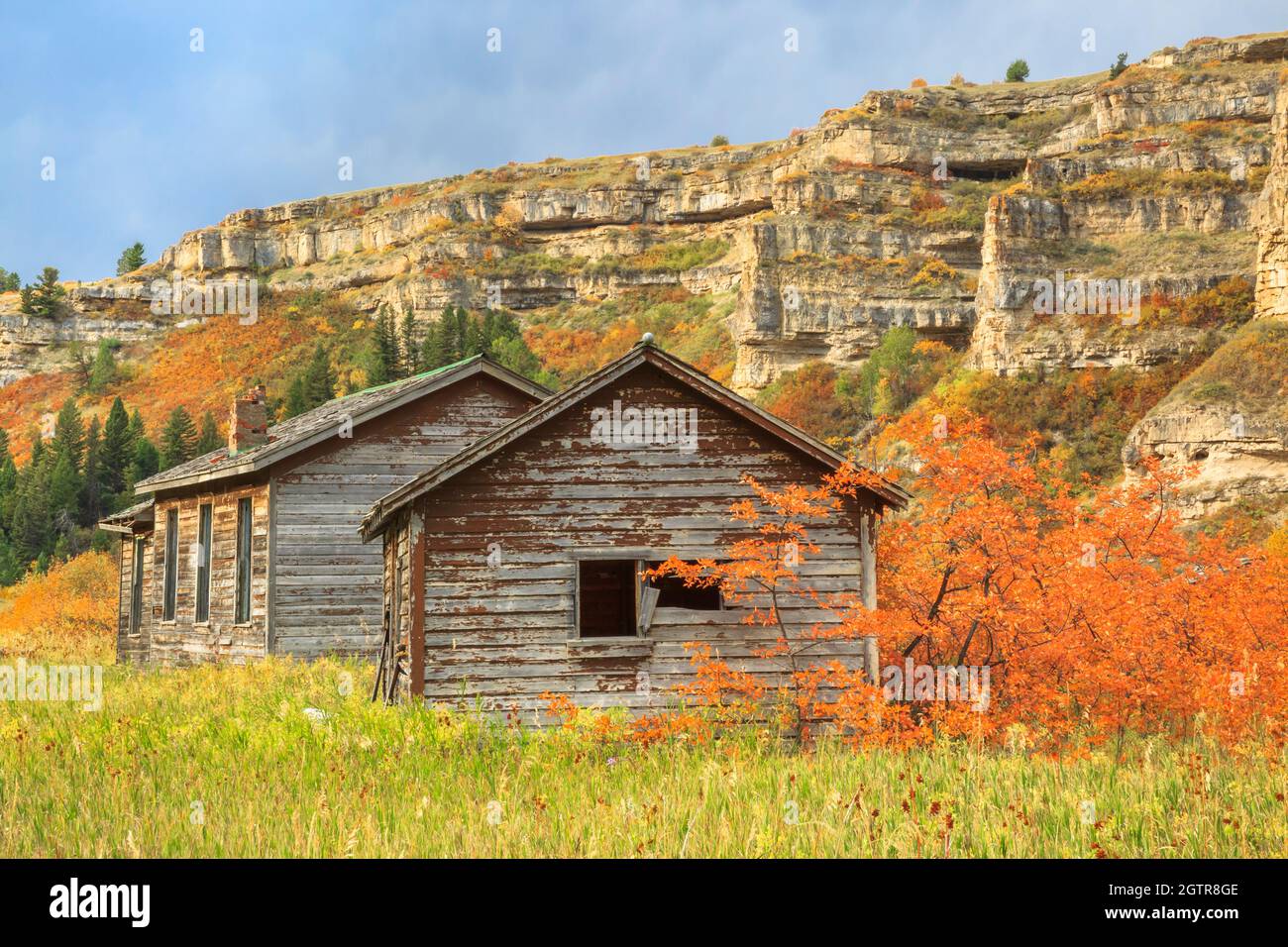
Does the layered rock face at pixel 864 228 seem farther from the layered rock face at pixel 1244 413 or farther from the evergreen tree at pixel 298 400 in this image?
the evergreen tree at pixel 298 400

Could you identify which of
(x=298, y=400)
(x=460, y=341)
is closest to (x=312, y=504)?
(x=298, y=400)

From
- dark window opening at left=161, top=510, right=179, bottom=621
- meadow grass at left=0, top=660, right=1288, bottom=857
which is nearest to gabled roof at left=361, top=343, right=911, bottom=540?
meadow grass at left=0, top=660, right=1288, bottom=857

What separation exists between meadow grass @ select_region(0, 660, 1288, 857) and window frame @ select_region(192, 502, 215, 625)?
30.7 ft

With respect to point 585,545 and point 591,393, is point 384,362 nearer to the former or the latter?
point 591,393

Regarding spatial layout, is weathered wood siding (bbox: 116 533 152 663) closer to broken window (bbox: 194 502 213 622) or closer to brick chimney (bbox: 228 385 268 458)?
broken window (bbox: 194 502 213 622)

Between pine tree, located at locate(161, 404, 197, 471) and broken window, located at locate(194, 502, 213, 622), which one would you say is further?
pine tree, located at locate(161, 404, 197, 471)

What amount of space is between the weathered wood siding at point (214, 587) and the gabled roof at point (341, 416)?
635 mm

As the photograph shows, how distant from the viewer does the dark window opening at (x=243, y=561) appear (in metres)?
21.5

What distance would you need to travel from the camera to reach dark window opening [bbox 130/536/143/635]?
2844cm

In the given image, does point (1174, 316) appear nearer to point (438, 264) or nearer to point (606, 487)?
point (606, 487)

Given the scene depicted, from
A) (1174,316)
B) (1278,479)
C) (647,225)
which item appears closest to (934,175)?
(647,225)

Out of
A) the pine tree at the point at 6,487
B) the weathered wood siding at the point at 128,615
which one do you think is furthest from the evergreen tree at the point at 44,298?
the weathered wood siding at the point at 128,615

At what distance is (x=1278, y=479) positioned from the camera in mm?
41625

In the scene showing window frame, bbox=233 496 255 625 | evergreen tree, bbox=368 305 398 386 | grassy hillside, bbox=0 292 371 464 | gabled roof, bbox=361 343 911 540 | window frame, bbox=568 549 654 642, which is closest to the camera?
gabled roof, bbox=361 343 911 540
